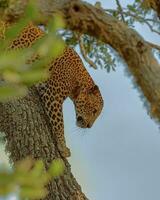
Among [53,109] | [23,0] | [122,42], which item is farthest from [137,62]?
[53,109]

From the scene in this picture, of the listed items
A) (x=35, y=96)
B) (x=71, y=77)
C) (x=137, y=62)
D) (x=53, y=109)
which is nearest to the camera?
(x=137, y=62)

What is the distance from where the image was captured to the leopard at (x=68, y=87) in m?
5.48

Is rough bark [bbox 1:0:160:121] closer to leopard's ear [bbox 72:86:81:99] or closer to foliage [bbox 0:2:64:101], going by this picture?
foliage [bbox 0:2:64:101]

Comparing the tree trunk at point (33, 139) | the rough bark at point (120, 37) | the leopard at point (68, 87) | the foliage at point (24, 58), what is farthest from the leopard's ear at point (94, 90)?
the foliage at point (24, 58)

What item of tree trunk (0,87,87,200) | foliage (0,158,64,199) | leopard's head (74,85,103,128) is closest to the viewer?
foliage (0,158,64,199)

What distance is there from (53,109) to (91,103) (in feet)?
3.08

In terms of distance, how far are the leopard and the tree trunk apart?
1.14 m

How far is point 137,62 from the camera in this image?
174 cm

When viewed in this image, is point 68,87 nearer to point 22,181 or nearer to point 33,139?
point 33,139

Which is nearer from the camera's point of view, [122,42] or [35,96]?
[122,42]

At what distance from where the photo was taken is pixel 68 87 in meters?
6.00

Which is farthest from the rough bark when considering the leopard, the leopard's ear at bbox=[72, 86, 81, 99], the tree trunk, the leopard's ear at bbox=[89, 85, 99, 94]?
the leopard's ear at bbox=[89, 85, 99, 94]

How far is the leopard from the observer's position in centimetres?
548

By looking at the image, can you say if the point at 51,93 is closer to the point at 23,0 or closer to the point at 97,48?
the point at 97,48
